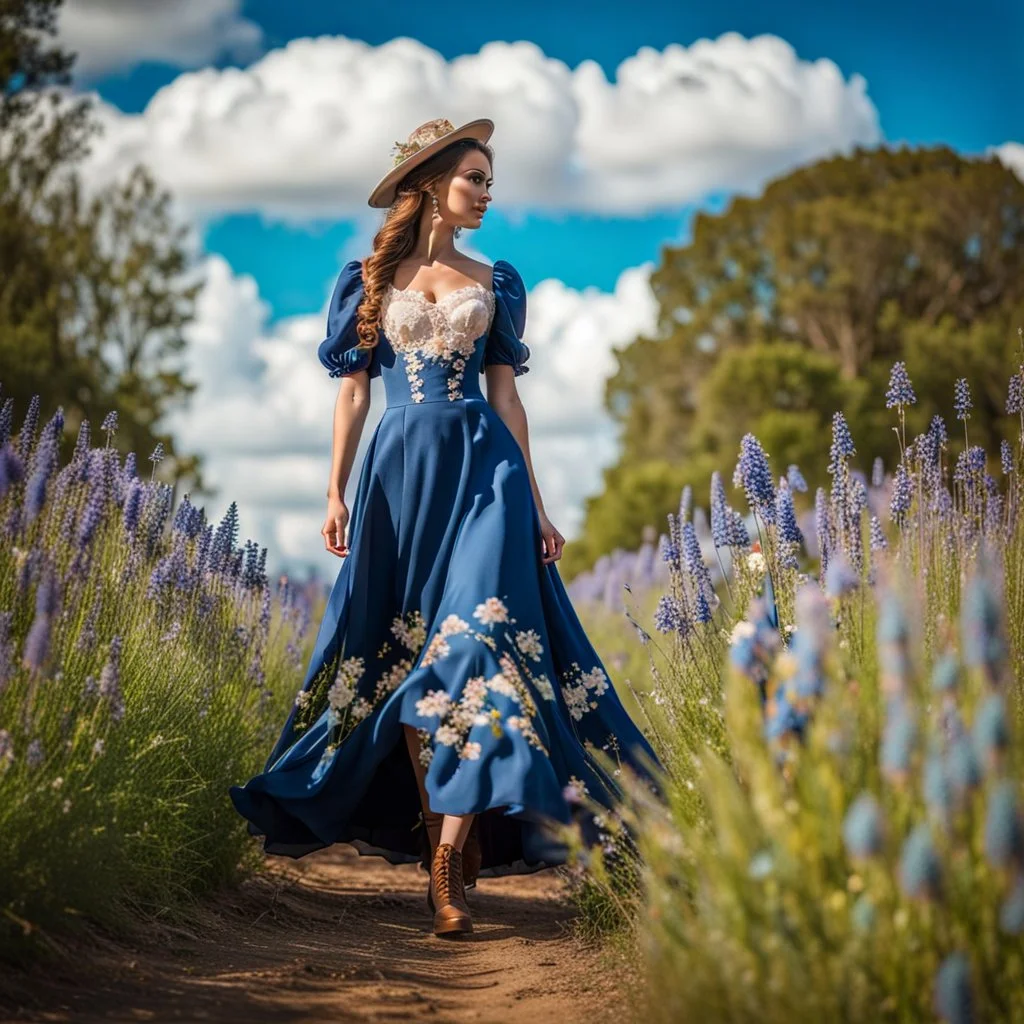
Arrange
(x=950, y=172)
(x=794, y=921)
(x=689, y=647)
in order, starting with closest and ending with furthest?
(x=794, y=921) → (x=689, y=647) → (x=950, y=172)

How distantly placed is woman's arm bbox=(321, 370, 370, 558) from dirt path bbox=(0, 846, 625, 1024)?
1.12m

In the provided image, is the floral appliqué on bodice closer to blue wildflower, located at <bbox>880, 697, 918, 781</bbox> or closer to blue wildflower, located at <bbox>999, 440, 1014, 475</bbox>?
blue wildflower, located at <bbox>999, 440, 1014, 475</bbox>

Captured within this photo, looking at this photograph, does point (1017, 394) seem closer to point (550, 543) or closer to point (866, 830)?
point (550, 543)

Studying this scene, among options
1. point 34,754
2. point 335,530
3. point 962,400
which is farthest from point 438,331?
point 34,754

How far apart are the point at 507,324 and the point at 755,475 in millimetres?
984

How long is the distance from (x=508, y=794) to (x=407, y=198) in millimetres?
1921

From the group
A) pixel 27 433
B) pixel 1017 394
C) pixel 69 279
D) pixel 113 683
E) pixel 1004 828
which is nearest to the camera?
pixel 1004 828

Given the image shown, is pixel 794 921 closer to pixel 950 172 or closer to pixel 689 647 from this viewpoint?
pixel 689 647

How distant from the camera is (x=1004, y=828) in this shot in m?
1.77

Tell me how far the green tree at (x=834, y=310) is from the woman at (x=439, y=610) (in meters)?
15.4

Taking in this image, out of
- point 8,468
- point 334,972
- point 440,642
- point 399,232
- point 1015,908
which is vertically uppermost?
point 399,232

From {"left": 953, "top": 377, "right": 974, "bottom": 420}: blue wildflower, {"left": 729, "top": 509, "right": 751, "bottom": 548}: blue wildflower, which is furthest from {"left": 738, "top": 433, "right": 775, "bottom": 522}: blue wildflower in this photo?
{"left": 953, "top": 377, "right": 974, "bottom": 420}: blue wildflower

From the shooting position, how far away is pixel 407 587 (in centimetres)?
396

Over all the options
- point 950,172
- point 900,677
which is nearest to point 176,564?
point 900,677
